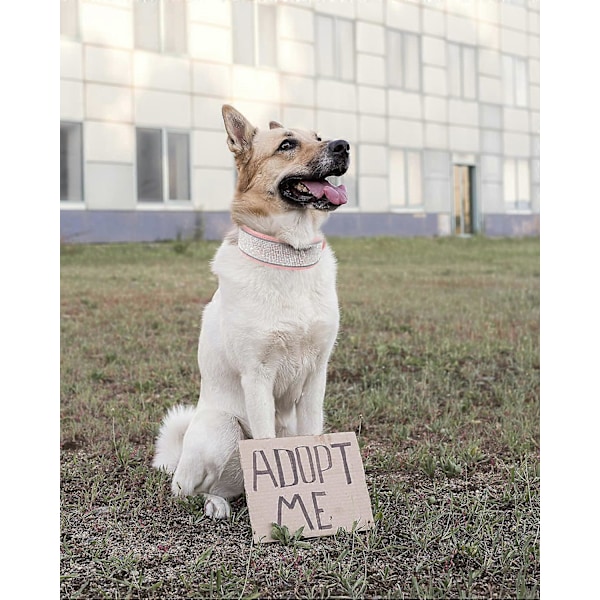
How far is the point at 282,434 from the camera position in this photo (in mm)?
2557

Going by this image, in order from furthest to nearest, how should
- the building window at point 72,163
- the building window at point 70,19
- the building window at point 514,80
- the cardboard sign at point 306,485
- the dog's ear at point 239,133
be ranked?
the building window at point 514,80 → the building window at point 72,163 → the building window at point 70,19 → the dog's ear at point 239,133 → the cardboard sign at point 306,485

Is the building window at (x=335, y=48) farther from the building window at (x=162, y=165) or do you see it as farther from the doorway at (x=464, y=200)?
the doorway at (x=464, y=200)

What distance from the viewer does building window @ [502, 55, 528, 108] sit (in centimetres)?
1369

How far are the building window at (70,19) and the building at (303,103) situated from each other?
18mm

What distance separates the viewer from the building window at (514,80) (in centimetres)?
1369

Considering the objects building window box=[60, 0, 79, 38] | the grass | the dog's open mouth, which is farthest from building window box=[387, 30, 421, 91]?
the dog's open mouth

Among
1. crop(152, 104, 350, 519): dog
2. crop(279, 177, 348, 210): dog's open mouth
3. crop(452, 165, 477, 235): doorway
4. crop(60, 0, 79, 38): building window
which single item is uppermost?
crop(60, 0, 79, 38): building window

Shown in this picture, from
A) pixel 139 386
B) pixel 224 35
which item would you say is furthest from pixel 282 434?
pixel 224 35

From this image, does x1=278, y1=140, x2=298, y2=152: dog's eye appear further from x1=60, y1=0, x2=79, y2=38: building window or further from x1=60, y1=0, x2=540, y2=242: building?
x1=60, y1=0, x2=79, y2=38: building window

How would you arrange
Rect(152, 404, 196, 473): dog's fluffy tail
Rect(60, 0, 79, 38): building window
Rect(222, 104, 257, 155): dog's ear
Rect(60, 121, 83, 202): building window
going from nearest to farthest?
Rect(222, 104, 257, 155): dog's ear < Rect(152, 404, 196, 473): dog's fluffy tail < Rect(60, 0, 79, 38): building window < Rect(60, 121, 83, 202): building window

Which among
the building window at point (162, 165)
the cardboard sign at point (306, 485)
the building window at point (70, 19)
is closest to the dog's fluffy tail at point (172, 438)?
the cardboard sign at point (306, 485)

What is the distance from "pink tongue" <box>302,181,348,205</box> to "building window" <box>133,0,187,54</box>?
8.47 meters

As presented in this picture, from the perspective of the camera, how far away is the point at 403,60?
12.4 meters

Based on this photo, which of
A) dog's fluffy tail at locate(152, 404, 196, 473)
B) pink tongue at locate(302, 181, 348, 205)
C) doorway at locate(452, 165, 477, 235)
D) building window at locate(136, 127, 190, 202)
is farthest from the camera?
doorway at locate(452, 165, 477, 235)
